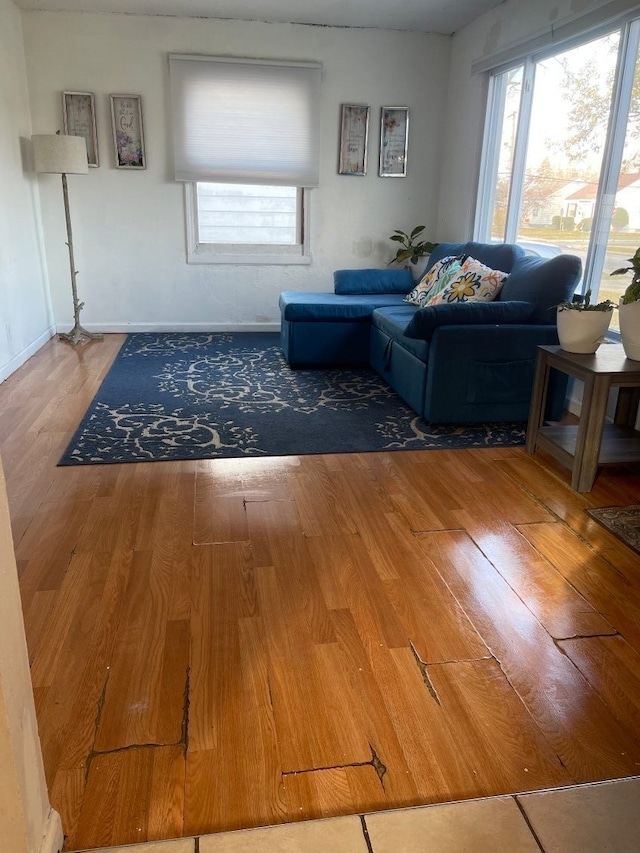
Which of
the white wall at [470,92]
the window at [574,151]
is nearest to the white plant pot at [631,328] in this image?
the window at [574,151]

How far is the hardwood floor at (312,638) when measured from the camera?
135cm

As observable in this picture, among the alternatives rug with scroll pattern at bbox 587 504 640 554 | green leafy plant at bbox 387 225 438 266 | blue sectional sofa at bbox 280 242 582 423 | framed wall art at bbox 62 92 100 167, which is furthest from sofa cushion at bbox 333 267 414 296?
rug with scroll pattern at bbox 587 504 640 554

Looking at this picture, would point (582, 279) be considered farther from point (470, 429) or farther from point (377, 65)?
point (377, 65)

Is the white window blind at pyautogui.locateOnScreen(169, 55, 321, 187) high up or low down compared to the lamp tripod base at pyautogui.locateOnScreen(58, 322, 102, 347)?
up

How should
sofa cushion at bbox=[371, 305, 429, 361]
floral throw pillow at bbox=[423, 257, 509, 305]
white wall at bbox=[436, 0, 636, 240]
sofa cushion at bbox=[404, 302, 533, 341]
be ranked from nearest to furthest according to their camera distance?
sofa cushion at bbox=[404, 302, 533, 341] → sofa cushion at bbox=[371, 305, 429, 361] → floral throw pillow at bbox=[423, 257, 509, 305] → white wall at bbox=[436, 0, 636, 240]

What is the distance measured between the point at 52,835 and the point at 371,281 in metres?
4.67

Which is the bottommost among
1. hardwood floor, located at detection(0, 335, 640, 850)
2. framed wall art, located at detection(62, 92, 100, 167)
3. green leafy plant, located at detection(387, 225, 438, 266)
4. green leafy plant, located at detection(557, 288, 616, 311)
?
hardwood floor, located at detection(0, 335, 640, 850)

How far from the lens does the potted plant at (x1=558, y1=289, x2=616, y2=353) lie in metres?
2.79

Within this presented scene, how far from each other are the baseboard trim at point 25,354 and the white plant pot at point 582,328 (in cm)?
352

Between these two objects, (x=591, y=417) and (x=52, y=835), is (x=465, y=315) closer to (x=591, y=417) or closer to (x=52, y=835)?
(x=591, y=417)

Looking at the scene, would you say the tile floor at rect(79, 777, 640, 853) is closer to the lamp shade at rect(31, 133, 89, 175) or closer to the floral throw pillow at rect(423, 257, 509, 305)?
the floral throw pillow at rect(423, 257, 509, 305)

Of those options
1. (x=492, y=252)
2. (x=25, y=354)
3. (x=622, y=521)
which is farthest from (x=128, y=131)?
(x=622, y=521)

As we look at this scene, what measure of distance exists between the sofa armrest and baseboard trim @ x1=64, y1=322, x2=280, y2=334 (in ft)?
9.17

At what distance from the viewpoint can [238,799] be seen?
1289mm
